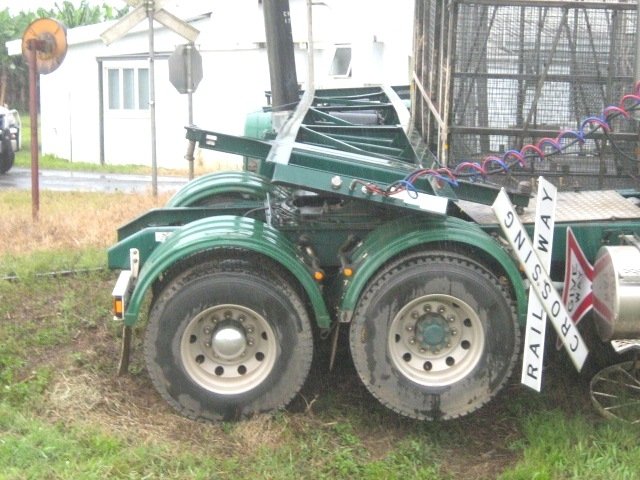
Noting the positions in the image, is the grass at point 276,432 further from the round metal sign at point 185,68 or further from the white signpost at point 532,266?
the round metal sign at point 185,68

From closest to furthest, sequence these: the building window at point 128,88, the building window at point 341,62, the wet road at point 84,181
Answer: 1. the wet road at point 84,181
2. the building window at point 341,62
3. the building window at point 128,88

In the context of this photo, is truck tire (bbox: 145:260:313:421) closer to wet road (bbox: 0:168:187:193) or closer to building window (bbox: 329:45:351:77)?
wet road (bbox: 0:168:187:193)

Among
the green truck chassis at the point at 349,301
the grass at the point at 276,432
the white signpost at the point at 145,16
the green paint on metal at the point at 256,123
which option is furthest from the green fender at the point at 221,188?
the white signpost at the point at 145,16

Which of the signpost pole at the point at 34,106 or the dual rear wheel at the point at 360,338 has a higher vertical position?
the signpost pole at the point at 34,106

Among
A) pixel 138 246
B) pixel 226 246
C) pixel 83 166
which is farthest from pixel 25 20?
pixel 226 246

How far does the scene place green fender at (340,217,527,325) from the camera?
5.41 m

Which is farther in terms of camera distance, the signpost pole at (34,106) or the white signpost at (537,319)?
the signpost pole at (34,106)

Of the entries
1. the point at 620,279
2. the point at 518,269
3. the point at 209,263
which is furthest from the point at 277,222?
the point at 620,279

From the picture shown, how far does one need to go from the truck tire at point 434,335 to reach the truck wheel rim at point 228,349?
0.51m

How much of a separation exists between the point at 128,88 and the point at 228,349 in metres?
22.5

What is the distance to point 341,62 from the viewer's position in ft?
81.1

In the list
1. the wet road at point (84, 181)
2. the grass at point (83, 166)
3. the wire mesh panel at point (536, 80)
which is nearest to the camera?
the wire mesh panel at point (536, 80)

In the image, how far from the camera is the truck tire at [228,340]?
5453 mm

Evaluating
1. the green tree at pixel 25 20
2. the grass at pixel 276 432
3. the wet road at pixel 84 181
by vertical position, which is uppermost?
the green tree at pixel 25 20
